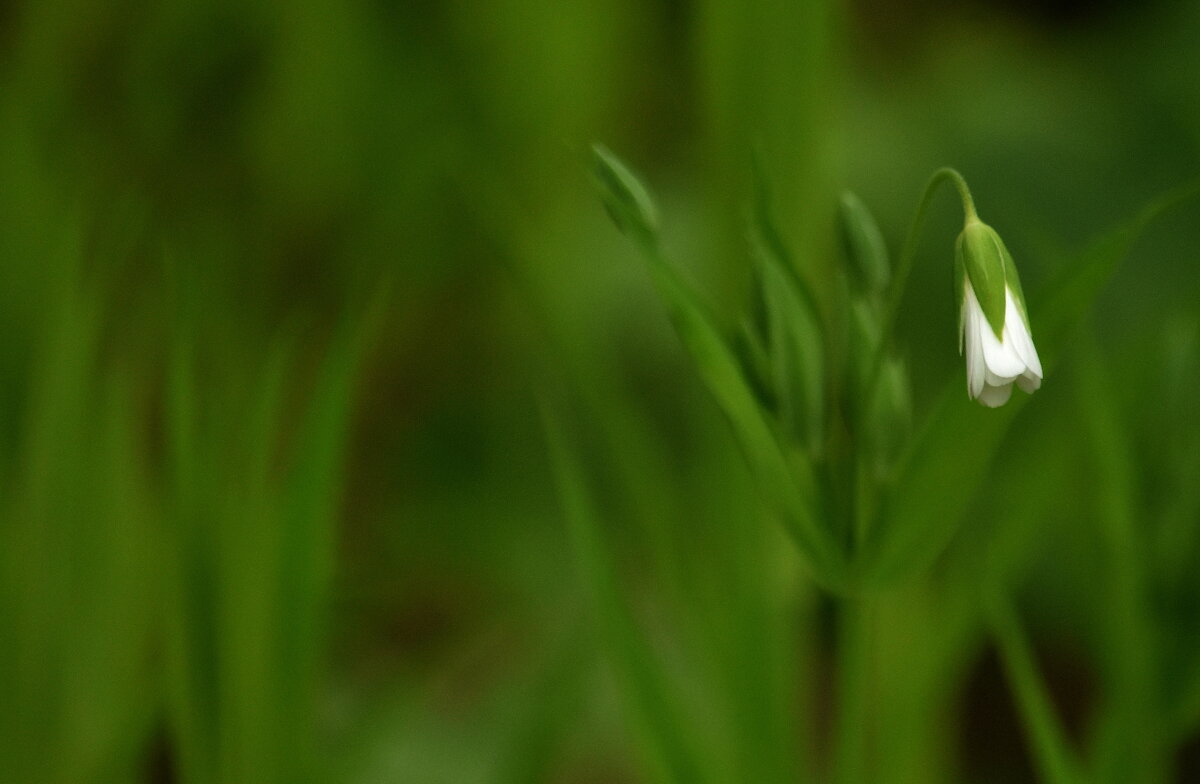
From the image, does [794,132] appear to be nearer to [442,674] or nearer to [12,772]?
[442,674]

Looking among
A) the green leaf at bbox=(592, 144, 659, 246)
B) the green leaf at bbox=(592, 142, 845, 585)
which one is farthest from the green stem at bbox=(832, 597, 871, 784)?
the green leaf at bbox=(592, 144, 659, 246)

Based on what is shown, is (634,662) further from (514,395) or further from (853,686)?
(514,395)

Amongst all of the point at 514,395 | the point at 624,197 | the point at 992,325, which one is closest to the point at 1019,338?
the point at 992,325

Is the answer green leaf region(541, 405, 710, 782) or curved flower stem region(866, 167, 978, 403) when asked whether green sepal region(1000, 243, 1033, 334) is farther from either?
green leaf region(541, 405, 710, 782)

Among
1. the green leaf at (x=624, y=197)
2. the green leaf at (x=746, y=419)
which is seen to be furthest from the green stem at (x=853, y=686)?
the green leaf at (x=624, y=197)

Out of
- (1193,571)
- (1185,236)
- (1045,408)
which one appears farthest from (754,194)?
(1185,236)
